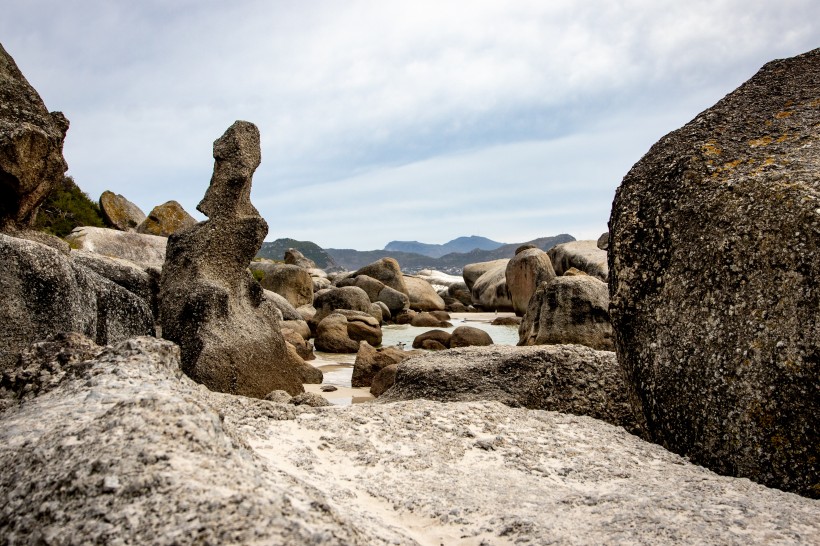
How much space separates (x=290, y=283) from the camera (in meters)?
22.8

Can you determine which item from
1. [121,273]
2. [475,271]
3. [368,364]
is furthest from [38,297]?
[475,271]

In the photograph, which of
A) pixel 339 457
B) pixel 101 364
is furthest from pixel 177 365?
pixel 339 457

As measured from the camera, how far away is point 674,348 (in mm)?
3830

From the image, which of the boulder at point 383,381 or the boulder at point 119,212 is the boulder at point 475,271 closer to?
the boulder at point 119,212

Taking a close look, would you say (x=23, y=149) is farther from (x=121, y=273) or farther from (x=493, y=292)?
(x=493, y=292)

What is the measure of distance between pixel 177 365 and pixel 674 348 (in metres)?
2.61

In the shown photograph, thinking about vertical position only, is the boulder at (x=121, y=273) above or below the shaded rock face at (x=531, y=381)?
above

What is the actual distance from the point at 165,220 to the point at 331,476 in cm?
1997

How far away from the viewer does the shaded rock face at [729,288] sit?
331cm

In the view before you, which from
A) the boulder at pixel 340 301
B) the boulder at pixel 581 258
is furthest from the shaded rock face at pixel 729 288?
the boulder at pixel 581 258

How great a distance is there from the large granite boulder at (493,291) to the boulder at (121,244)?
15094 mm

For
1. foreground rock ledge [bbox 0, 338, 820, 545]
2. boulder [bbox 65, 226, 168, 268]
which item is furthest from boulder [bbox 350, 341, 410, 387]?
boulder [bbox 65, 226, 168, 268]

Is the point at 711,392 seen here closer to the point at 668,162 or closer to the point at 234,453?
the point at 668,162

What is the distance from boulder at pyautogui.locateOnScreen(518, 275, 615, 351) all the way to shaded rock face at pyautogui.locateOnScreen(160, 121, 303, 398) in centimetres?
609
